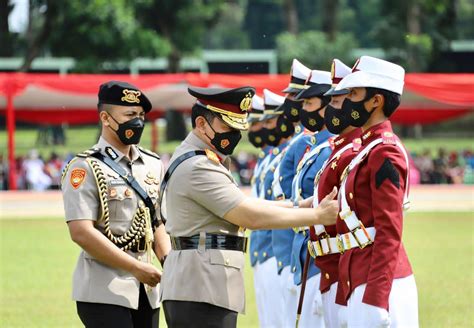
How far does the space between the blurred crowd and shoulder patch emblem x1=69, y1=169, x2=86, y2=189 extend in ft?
76.0

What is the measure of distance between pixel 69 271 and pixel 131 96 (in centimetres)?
984

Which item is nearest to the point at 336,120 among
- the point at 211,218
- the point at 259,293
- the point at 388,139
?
the point at 388,139

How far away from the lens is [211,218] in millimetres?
5574

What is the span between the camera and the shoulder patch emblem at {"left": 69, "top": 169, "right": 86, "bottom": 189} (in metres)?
6.08

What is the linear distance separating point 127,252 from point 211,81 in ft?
65.6

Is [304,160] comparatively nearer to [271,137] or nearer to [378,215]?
[378,215]

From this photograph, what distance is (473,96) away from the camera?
91.5ft

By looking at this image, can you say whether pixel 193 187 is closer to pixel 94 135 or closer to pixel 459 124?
pixel 94 135

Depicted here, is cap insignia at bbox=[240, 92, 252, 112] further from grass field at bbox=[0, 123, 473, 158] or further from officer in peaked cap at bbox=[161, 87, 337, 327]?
grass field at bbox=[0, 123, 473, 158]

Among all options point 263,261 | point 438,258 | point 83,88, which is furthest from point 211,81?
point 263,261

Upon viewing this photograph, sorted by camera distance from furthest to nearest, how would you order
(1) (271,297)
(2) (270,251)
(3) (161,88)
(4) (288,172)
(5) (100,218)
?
1. (3) (161,88)
2. (2) (270,251)
3. (1) (271,297)
4. (4) (288,172)
5. (5) (100,218)

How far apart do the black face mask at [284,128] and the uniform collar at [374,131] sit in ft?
12.4

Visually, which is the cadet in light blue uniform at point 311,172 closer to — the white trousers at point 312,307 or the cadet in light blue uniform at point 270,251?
the white trousers at point 312,307

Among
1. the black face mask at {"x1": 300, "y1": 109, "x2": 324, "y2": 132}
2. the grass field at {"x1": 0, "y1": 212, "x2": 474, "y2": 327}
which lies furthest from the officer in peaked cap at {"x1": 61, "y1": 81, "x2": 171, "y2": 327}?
the grass field at {"x1": 0, "y1": 212, "x2": 474, "y2": 327}
